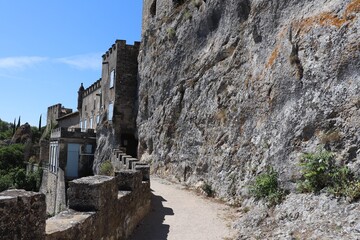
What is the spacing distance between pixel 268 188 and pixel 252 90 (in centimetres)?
384

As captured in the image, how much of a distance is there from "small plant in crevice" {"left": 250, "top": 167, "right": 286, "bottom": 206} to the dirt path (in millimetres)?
1091

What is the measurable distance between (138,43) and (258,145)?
1989 centimetres

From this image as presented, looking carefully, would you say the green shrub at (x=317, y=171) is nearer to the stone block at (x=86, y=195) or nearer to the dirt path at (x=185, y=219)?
the dirt path at (x=185, y=219)

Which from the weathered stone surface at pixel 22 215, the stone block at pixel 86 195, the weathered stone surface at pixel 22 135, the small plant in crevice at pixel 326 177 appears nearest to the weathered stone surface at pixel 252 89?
the small plant in crevice at pixel 326 177

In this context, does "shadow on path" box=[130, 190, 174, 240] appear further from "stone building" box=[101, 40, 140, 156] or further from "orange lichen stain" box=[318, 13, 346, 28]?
"stone building" box=[101, 40, 140, 156]

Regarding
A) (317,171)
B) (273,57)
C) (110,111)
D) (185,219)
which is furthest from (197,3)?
(317,171)

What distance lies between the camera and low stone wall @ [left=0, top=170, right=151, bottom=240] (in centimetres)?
343

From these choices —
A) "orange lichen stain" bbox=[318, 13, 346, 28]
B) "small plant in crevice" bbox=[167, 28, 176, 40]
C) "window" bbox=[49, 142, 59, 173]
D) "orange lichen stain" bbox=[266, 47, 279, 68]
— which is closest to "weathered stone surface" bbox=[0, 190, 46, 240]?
"orange lichen stain" bbox=[318, 13, 346, 28]

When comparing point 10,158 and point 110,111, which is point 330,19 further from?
point 10,158

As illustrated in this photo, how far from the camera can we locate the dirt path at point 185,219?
27.7ft

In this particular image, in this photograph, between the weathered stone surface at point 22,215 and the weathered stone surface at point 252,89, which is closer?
the weathered stone surface at point 22,215

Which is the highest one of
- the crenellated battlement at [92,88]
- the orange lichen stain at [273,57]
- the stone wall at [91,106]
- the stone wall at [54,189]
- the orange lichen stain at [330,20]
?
the crenellated battlement at [92,88]

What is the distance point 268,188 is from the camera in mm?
9281

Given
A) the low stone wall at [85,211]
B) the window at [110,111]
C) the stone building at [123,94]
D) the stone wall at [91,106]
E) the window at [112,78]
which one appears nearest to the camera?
the low stone wall at [85,211]
